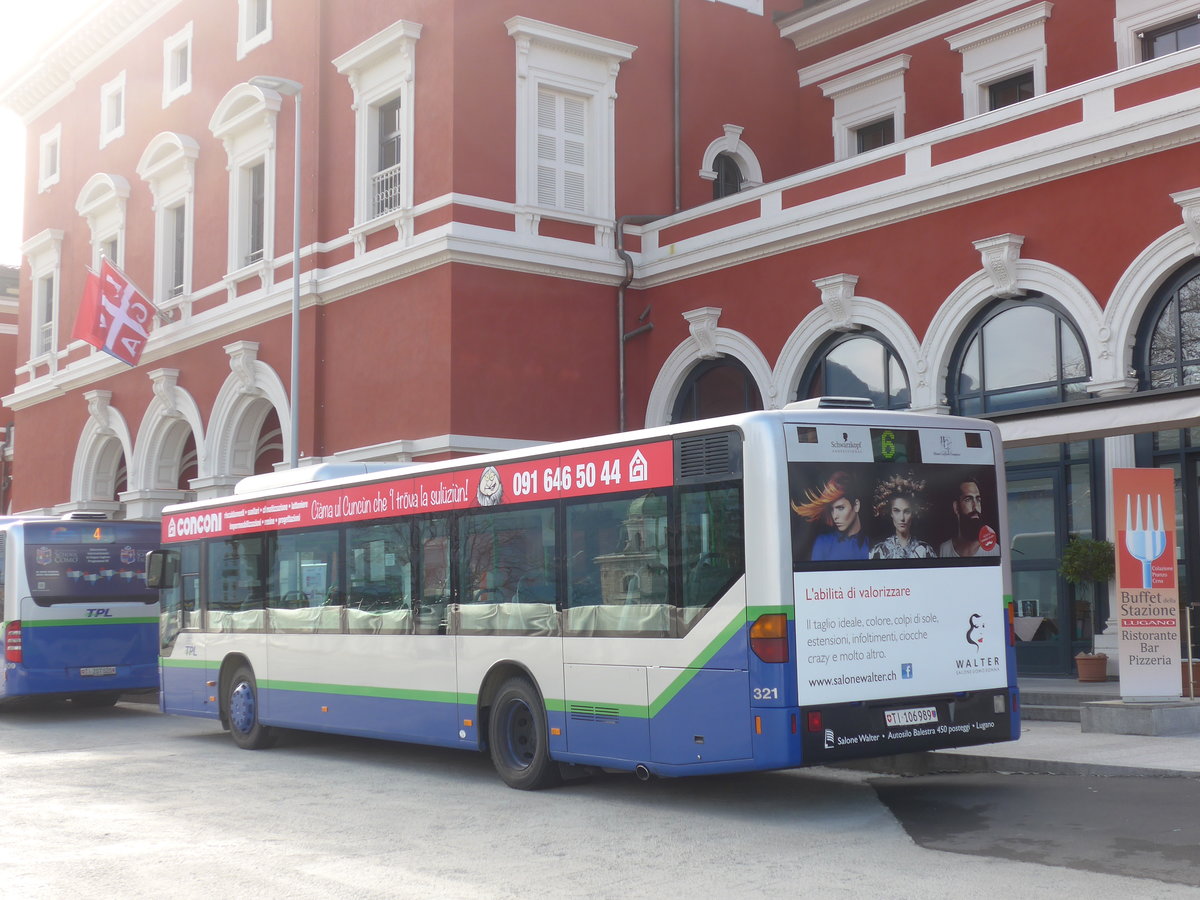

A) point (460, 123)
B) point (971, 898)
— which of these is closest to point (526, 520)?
point (971, 898)

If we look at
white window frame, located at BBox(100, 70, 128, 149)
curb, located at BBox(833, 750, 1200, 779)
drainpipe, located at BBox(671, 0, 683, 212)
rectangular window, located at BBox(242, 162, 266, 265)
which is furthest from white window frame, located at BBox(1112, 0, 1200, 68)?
white window frame, located at BBox(100, 70, 128, 149)

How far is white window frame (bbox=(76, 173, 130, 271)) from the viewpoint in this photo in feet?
106

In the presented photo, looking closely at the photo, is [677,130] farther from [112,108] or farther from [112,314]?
[112,108]

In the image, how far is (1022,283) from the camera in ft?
59.8

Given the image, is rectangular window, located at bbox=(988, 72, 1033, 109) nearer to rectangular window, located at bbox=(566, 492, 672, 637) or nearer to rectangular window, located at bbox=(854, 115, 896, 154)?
rectangular window, located at bbox=(854, 115, 896, 154)

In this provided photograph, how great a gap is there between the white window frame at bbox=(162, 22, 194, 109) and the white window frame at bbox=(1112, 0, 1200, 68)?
715 inches

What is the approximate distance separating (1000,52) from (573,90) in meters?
6.67

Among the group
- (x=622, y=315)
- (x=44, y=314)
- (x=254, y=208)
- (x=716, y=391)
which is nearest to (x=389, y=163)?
(x=622, y=315)

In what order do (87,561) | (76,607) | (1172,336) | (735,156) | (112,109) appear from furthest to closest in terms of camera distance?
(112,109), (735,156), (87,561), (76,607), (1172,336)

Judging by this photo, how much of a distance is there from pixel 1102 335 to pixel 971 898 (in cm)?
1145

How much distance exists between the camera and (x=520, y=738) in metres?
11.8

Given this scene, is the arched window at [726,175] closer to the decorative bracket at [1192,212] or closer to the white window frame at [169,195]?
the decorative bracket at [1192,212]

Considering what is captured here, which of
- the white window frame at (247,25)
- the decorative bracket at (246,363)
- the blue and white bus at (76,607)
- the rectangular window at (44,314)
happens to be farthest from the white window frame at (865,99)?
the rectangular window at (44,314)

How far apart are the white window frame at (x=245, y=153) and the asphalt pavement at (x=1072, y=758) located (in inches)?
684
